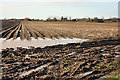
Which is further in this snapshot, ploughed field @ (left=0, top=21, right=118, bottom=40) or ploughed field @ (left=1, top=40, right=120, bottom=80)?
ploughed field @ (left=0, top=21, right=118, bottom=40)

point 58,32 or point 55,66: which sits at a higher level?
point 58,32

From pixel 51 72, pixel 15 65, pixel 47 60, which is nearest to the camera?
pixel 51 72

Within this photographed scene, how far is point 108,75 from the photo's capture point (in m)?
5.79

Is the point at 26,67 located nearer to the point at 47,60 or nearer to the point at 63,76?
the point at 47,60

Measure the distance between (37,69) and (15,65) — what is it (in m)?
1.04

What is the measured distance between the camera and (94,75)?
5.79 metres

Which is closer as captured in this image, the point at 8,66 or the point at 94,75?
the point at 94,75

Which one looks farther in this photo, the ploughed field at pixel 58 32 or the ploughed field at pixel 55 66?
the ploughed field at pixel 58 32

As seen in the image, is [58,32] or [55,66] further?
[58,32]

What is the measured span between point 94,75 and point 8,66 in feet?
11.3

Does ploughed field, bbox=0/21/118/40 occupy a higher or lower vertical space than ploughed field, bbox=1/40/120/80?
higher

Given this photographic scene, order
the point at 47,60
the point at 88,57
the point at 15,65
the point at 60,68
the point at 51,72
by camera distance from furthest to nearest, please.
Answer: the point at 88,57, the point at 47,60, the point at 15,65, the point at 60,68, the point at 51,72

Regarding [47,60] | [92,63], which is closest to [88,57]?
[92,63]

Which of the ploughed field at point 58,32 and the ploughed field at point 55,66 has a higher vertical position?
the ploughed field at point 58,32
